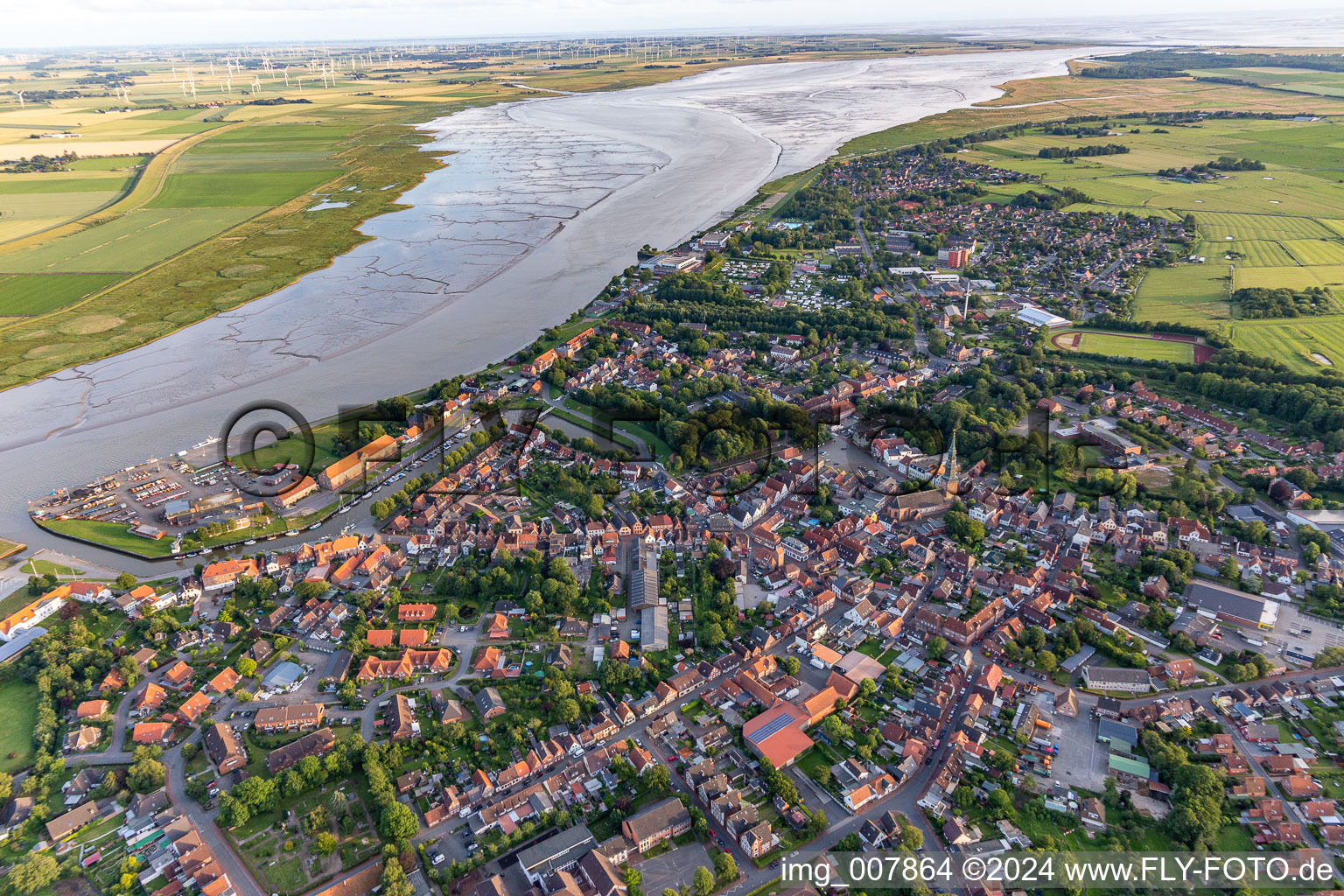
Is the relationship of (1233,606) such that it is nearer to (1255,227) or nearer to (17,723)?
(17,723)

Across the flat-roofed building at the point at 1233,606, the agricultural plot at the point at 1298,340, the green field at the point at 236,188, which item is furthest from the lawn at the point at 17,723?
the green field at the point at 236,188

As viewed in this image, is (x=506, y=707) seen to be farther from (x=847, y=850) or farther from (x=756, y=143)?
(x=756, y=143)

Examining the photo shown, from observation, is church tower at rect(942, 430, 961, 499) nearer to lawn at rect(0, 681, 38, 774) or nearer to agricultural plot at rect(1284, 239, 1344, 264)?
lawn at rect(0, 681, 38, 774)

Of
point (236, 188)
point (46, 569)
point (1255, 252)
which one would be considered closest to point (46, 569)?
point (46, 569)

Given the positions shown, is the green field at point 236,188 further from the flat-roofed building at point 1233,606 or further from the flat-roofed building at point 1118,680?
the flat-roofed building at point 1233,606

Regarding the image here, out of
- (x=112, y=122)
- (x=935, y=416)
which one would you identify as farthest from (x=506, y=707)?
(x=112, y=122)

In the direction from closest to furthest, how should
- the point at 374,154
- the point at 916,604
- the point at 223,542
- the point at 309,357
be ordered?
1. the point at 916,604
2. the point at 223,542
3. the point at 309,357
4. the point at 374,154
